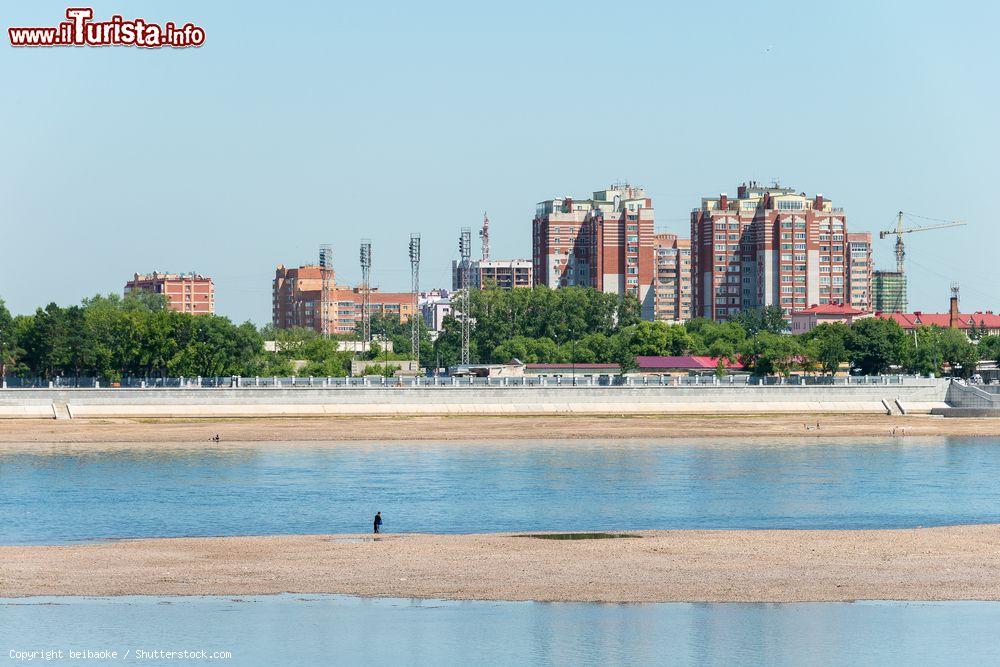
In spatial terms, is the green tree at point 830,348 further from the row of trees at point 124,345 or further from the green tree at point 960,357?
the row of trees at point 124,345

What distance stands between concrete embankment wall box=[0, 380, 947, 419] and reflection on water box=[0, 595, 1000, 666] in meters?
72.2

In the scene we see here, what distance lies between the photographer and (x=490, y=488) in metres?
67.4

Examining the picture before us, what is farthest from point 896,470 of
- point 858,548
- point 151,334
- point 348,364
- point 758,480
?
point 348,364

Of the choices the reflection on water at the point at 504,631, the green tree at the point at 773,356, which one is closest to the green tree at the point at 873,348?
the green tree at the point at 773,356

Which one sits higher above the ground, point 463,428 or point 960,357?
point 960,357

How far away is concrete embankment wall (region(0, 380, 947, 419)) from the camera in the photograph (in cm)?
10881

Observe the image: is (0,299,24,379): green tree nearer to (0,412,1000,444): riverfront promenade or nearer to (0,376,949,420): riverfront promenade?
(0,376,949,420): riverfront promenade

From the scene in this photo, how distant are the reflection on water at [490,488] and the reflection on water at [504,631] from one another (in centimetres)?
1445

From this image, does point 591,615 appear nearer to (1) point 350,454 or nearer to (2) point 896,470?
(2) point 896,470

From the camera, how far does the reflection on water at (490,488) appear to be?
55.7 meters

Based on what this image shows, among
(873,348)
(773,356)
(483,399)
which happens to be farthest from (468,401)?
(873,348)

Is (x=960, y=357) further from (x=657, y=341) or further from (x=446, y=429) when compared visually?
(x=446, y=429)

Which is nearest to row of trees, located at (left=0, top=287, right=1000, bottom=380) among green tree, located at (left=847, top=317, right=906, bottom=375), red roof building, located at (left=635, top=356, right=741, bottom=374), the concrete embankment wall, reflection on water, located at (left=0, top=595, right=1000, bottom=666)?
green tree, located at (left=847, top=317, right=906, bottom=375)

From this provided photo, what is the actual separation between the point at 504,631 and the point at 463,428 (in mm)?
67561
